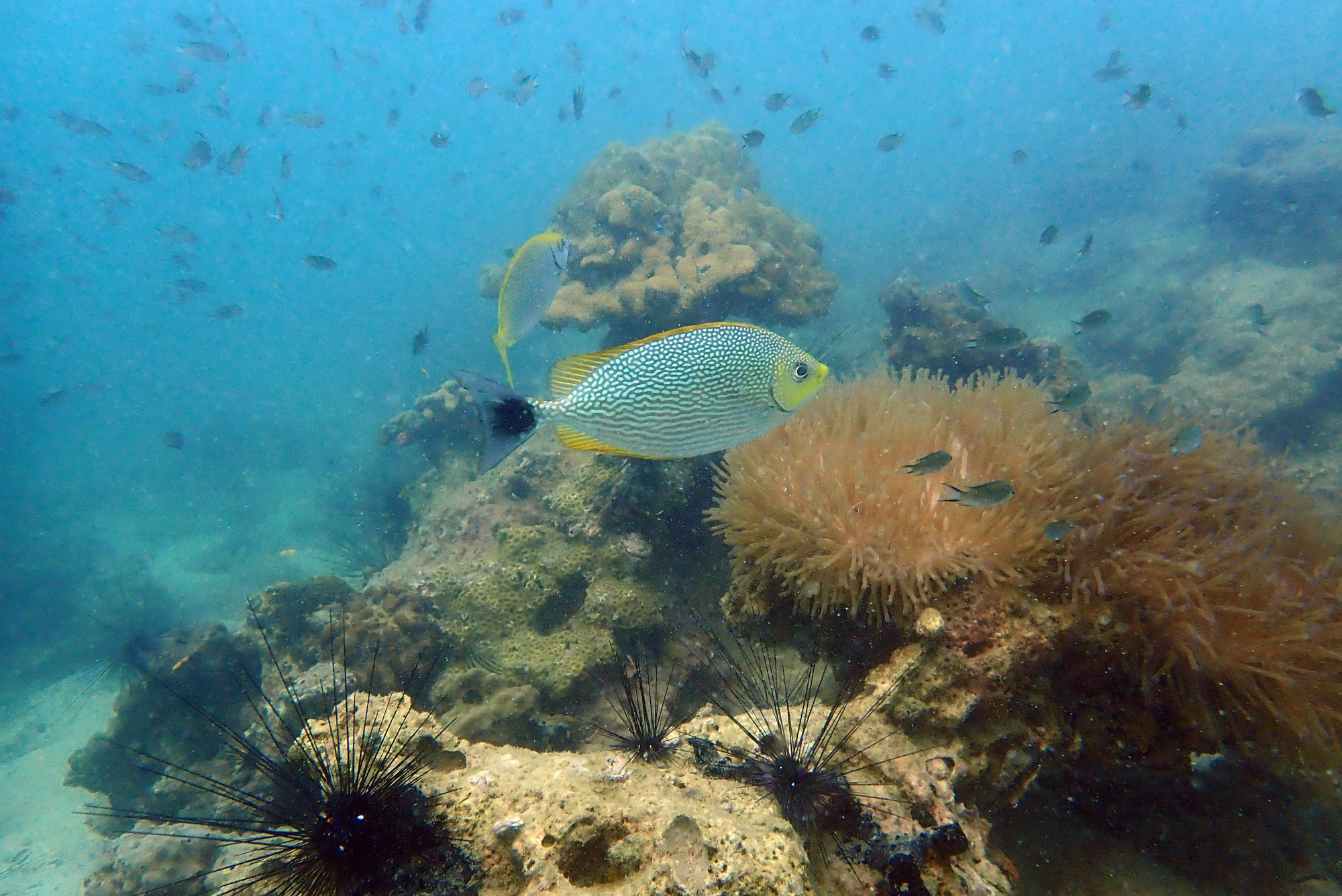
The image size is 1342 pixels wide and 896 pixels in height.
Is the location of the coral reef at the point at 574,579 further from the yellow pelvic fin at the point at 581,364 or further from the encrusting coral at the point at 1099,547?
the yellow pelvic fin at the point at 581,364

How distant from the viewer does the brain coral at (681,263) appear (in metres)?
8.77

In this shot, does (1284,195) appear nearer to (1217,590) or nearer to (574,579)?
(1217,590)

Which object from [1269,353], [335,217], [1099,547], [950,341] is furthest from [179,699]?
[335,217]

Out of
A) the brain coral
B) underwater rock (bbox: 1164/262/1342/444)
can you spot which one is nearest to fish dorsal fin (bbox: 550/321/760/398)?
the brain coral

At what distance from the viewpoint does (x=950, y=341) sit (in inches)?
367

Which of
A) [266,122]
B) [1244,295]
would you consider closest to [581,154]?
[266,122]

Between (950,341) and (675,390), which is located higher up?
(675,390)

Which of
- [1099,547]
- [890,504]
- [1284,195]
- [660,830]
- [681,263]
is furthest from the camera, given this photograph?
[1284,195]

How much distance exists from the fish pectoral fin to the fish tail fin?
0.18m

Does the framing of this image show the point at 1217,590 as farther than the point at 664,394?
Yes

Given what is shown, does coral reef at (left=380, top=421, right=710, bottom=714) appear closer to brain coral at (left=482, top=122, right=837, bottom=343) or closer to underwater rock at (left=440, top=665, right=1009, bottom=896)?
underwater rock at (left=440, top=665, right=1009, bottom=896)

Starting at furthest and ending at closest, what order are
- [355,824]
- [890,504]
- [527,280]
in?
[527,280] < [890,504] < [355,824]

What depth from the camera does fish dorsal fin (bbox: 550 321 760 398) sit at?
86.6 inches

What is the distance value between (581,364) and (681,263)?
737 cm
